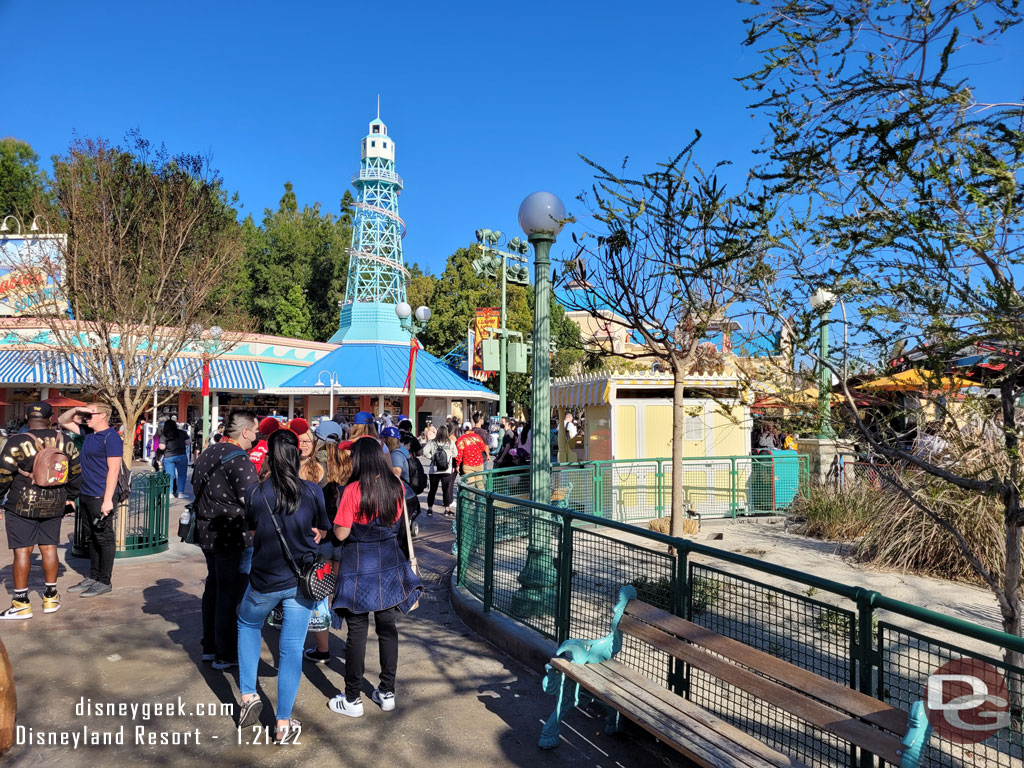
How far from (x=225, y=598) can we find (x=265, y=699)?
77 cm

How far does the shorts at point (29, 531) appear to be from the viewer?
6020 mm

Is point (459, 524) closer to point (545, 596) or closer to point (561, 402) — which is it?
point (545, 596)

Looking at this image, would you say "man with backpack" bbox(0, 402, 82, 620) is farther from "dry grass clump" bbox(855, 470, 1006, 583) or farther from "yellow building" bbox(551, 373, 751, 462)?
"yellow building" bbox(551, 373, 751, 462)

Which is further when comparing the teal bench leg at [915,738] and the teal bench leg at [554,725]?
the teal bench leg at [554,725]

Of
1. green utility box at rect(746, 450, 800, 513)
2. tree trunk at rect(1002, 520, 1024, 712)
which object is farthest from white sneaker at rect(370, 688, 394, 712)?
green utility box at rect(746, 450, 800, 513)

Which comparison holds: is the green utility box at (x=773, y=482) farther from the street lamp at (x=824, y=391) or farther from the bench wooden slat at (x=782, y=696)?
the bench wooden slat at (x=782, y=696)

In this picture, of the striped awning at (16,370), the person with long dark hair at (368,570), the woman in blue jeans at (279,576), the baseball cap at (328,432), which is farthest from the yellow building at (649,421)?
the striped awning at (16,370)

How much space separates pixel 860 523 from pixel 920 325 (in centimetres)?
712

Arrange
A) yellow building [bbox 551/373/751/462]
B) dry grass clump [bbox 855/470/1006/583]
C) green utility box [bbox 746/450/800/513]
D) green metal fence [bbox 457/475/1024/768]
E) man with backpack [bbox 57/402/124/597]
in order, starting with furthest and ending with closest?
yellow building [bbox 551/373/751/462], green utility box [bbox 746/450/800/513], dry grass clump [bbox 855/470/1006/583], man with backpack [bbox 57/402/124/597], green metal fence [bbox 457/475/1024/768]

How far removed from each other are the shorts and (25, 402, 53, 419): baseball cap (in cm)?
85

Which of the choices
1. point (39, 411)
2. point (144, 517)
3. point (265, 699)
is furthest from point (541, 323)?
point (144, 517)

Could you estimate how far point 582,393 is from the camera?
543 inches

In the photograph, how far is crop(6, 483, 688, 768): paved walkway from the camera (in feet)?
12.7

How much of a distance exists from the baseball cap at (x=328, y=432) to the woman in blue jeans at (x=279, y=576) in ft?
5.68
